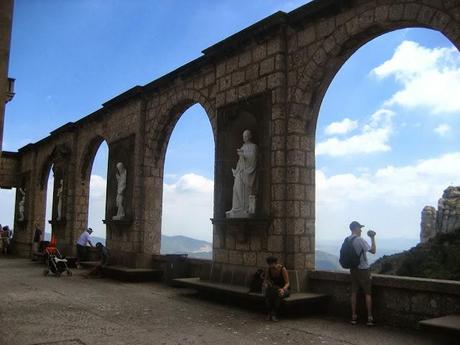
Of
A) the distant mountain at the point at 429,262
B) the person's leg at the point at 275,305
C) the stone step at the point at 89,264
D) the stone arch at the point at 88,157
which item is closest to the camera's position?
the person's leg at the point at 275,305

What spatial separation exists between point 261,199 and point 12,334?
393cm

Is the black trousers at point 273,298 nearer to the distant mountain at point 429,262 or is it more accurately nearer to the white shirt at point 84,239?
the white shirt at point 84,239

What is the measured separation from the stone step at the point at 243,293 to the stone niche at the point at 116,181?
12.7 feet

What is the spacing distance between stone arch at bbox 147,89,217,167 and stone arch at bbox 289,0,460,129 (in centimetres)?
282

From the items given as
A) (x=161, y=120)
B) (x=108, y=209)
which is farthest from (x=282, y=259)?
(x=108, y=209)

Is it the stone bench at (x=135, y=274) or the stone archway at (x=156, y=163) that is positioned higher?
the stone archway at (x=156, y=163)

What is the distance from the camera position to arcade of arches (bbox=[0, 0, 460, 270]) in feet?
22.1

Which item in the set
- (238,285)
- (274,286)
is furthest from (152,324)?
(238,285)

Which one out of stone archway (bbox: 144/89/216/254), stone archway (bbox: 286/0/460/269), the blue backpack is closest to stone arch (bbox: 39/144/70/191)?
stone archway (bbox: 144/89/216/254)

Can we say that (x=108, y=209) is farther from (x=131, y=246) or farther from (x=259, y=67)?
(x=259, y=67)

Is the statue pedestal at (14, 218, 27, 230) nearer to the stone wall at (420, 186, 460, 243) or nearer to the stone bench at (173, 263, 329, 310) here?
the stone bench at (173, 263, 329, 310)

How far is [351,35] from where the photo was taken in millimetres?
6656

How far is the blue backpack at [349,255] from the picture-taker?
19.9 ft

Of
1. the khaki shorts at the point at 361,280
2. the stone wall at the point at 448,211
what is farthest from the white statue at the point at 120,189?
the stone wall at the point at 448,211
